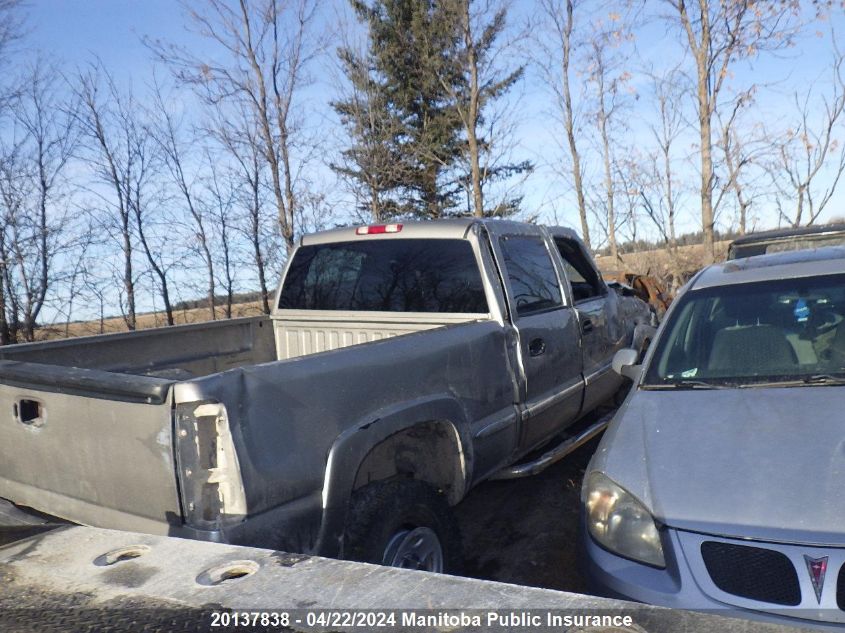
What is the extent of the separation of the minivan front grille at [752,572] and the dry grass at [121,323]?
848cm

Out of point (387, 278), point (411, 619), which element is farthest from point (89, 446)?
point (387, 278)

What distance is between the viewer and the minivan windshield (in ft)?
10.7

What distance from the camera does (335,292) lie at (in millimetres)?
4680

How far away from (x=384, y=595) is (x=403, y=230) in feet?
10.2

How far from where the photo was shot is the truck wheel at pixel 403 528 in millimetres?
2648

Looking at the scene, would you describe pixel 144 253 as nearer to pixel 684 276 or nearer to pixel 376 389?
pixel 376 389

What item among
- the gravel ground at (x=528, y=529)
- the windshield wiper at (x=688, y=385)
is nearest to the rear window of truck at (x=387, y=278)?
the windshield wiper at (x=688, y=385)

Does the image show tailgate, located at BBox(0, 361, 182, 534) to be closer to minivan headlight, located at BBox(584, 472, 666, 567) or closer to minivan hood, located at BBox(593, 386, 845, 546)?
minivan headlight, located at BBox(584, 472, 666, 567)

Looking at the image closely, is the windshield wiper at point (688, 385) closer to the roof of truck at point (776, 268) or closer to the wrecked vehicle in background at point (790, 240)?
the roof of truck at point (776, 268)

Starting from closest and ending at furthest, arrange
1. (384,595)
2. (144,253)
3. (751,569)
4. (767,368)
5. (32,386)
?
(384,595)
(751,569)
(32,386)
(767,368)
(144,253)

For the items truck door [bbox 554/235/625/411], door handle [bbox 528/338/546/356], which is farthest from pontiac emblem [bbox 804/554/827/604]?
truck door [bbox 554/235/625/411]

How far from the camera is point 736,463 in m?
2.53

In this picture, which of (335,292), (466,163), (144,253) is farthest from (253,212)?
(335,292)

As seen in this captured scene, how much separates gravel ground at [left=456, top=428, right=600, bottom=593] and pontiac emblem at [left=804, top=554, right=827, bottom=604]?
1.13 m
